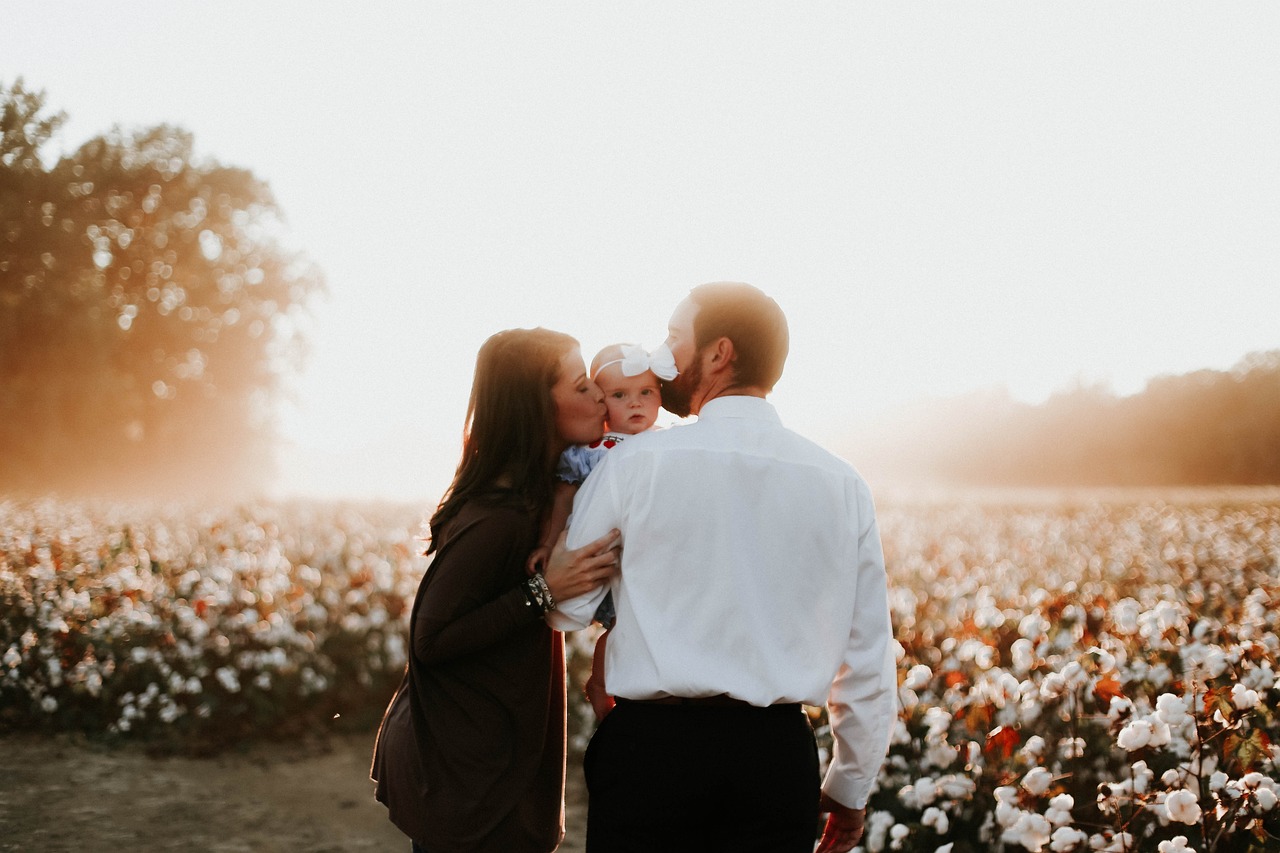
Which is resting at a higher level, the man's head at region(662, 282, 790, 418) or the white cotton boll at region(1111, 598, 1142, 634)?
the man's head at region(662, 282, 790, 418)

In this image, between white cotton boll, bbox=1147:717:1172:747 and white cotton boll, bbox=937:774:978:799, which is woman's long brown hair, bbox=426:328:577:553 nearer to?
white cotton boll, bbox=1147:717:1172:747

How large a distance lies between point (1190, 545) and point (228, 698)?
28.2 feet

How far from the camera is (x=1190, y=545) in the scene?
30.6ft

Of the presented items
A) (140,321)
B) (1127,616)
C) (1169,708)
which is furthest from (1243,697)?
(140,321)

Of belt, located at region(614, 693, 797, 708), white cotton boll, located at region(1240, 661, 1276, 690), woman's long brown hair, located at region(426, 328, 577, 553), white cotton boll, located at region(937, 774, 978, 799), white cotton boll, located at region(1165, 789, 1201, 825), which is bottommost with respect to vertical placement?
white cotton boll, located at region(937, 774, 978, 799)

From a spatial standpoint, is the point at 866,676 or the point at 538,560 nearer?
the point at 866,676

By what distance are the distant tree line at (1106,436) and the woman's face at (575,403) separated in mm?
27664

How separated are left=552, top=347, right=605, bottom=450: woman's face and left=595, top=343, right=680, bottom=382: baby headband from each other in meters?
0.08

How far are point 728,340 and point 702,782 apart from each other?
97 cm

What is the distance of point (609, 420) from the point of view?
2609mm

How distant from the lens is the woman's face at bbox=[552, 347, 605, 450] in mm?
2475

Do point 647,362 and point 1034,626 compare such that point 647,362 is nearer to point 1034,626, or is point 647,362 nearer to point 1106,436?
point 1034,626

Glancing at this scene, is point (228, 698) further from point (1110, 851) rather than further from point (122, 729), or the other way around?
point (1110, 851)

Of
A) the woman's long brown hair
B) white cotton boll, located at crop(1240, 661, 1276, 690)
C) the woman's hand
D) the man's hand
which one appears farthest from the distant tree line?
the woman's hand
